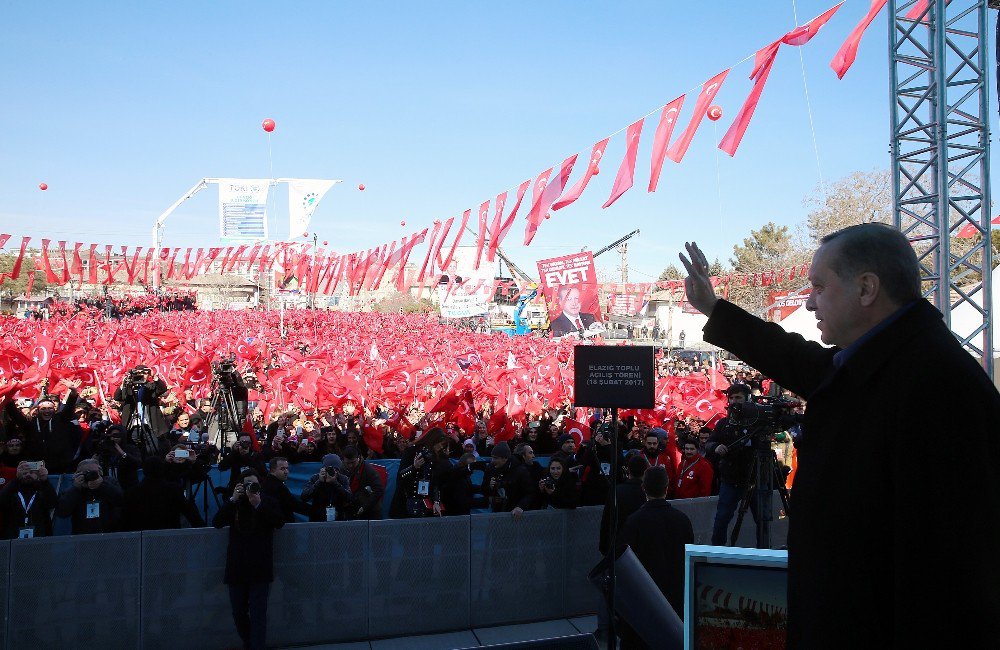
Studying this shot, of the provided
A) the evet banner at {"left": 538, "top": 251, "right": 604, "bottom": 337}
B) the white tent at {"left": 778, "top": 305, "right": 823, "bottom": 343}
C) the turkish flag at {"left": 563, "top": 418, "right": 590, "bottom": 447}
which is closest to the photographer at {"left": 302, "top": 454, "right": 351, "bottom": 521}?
the turkish flag at {"left": 563, "top": 418, "right": 590, "bottom": 447}

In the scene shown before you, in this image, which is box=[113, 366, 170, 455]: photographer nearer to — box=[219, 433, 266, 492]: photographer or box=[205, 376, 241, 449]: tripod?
box=[205, 376, 241, 449]: tripod

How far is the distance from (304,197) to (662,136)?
1488cm

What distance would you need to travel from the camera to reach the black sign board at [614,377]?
545 cm

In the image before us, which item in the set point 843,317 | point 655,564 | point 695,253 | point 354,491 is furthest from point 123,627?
point 843,317

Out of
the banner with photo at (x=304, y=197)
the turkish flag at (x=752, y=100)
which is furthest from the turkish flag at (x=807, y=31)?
the banner with photo at (x=304, y=197)

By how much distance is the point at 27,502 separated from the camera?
6164mm

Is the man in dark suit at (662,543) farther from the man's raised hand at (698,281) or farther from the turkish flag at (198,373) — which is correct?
the turkish flag at (198,373)

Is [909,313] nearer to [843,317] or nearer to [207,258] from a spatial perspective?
[843,317]

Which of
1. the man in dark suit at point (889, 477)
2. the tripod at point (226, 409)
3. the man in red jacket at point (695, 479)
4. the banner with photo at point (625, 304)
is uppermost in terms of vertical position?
the banner with photo at point (625, 304)

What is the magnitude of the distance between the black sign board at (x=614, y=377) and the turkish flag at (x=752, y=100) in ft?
15.8

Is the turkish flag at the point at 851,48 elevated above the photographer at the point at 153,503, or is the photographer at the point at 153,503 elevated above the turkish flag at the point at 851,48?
the turkish flag at the point at 851,48

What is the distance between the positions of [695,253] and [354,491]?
6108 mm

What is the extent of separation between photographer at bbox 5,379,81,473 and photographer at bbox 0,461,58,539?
2.69 meters

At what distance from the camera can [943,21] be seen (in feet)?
29.7
